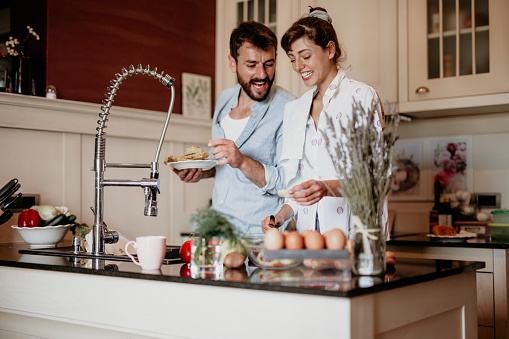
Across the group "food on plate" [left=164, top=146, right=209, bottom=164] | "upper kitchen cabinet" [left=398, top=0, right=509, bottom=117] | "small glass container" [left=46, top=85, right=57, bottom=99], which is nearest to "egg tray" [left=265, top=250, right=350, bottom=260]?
"food on plate" [left=164, top=146, right=209, bottom=164]

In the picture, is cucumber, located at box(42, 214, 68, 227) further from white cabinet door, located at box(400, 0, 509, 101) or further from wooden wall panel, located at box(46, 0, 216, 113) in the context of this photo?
white cabinet door, located at box(400, 0, 509, 101)

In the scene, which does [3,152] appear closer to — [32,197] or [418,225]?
[32,197]

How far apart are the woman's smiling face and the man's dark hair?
9.7 inches

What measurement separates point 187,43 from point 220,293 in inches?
102

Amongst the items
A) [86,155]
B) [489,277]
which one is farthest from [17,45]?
[489,277]

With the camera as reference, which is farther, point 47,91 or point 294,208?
point 47,91

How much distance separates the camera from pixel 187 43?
372cm

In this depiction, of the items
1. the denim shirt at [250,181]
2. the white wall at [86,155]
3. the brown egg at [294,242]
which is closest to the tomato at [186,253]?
the brown egg at [294,242]

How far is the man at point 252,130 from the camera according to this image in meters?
2.33

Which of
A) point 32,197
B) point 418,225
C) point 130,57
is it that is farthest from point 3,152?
point 418,225

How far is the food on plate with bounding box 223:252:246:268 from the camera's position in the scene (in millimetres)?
1587

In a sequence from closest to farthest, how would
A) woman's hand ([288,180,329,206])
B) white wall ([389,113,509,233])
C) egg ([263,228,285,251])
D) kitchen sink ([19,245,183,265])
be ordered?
egg ([263,228,285,251]) → woman's hand ([288,180,329,206]) → kitchen sink ([19,245,183,265]) → white wall ([389,113,509,233])

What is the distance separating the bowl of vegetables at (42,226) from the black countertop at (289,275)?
0.52 m

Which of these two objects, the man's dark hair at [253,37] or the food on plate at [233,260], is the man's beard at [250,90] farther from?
the food on plate at [233,260]
